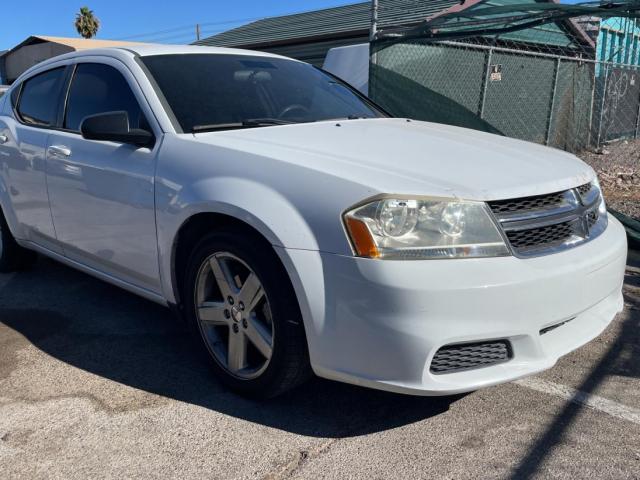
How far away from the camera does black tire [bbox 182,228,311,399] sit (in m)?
2.60

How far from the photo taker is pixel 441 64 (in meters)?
9.92

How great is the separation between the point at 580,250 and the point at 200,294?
1728mm

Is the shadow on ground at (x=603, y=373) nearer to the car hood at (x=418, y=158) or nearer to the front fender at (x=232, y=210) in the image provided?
the car hood at (x=418, y=158)

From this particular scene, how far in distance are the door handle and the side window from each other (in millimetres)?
144

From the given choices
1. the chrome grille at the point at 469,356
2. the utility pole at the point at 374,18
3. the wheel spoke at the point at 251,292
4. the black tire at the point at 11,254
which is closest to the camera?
the chrome grille at the point at 469,356

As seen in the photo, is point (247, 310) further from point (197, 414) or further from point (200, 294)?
point (197, 414)

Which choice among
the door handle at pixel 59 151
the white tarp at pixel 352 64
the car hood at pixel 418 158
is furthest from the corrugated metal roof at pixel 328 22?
the car hood at pixel 418 158

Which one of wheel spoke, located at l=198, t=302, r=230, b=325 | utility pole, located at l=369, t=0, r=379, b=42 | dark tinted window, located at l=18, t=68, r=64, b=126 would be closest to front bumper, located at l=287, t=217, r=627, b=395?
wheel spoke, located at l=198, t=302, r=230, b=325

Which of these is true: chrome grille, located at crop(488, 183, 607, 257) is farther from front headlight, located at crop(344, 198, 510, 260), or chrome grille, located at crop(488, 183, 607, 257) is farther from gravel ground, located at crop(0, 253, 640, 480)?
gravel ground, located at crop(0, 253, 640, 480)

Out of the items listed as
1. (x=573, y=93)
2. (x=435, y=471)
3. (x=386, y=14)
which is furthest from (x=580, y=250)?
(x=386, y=14)

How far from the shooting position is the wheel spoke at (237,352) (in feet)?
9.59

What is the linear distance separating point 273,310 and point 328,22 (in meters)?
15.2

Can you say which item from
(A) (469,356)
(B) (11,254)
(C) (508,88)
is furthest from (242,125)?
(C) (508,88)

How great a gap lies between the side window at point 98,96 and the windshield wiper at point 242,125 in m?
0.33
